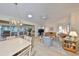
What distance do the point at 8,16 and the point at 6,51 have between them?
1.80 feet

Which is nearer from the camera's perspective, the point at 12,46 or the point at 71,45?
the point at 12,46

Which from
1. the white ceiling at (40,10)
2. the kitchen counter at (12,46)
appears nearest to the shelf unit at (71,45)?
the white ceiling at (40,10)

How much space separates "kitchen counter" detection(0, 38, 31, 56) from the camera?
1664 mm

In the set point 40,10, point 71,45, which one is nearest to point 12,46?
point 40,10

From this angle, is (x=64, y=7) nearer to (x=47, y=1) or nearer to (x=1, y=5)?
(x=47, y=1)

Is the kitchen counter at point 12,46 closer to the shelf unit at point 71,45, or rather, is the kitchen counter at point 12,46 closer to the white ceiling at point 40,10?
the white ceiling at point 40,10

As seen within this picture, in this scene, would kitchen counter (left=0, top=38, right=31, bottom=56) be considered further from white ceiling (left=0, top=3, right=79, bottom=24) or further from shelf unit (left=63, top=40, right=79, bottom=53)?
shelf unit (left=63, top=40, right=79, bottom=53)

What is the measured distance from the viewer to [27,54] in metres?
1.73

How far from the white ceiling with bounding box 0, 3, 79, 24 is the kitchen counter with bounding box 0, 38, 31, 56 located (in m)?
0.40

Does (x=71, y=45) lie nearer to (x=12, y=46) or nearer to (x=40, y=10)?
(x=40, y=10)

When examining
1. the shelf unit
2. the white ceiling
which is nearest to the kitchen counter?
the white ceiling

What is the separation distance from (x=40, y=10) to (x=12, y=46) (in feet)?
2.45

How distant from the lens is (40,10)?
1.79 metres

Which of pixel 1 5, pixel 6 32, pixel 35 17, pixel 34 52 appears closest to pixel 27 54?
pixel 34 52
